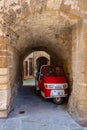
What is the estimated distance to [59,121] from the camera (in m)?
6.21

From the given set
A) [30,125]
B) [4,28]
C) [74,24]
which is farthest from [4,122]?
[74,24]

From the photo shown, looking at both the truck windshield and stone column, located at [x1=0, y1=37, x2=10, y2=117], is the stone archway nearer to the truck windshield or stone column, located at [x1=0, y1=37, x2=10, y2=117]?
stone column, located at [x1=0, y1=37, x2=10, y2=117]

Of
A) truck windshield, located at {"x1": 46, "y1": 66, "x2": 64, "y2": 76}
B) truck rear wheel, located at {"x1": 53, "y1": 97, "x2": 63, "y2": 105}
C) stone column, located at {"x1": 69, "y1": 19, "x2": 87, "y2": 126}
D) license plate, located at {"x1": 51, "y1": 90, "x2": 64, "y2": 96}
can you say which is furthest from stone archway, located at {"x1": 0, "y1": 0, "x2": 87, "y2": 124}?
truck windshield, located at {"x1": 46, "y1": 66, "x2": 64, "y2": 76}

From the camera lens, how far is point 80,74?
6.14 metres

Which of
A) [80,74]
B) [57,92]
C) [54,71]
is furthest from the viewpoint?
[54,71]

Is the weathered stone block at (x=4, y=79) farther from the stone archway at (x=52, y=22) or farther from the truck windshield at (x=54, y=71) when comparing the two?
the truck windshield at (x=54, y=71)

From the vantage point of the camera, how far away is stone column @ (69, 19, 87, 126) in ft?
19.6

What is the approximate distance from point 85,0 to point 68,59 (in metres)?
2.67

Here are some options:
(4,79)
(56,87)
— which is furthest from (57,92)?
(4,79)

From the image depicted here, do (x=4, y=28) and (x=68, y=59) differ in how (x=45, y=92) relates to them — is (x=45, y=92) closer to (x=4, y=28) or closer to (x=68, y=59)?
(x=68, y=59)

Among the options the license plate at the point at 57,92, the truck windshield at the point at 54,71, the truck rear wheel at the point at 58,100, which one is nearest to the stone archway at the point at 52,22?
Result: the license plate at the point at 57,92

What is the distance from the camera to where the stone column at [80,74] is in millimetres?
5961

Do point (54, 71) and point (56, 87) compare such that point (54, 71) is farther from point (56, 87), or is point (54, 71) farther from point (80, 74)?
point (80, 74)

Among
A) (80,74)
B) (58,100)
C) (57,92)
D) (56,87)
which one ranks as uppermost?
(80,74)
